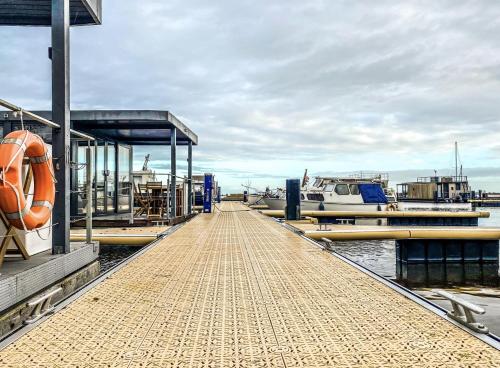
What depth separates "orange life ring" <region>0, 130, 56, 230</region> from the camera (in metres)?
4.31

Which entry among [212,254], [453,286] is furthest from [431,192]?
[212,254]

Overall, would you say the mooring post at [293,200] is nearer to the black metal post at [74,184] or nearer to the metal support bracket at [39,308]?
the black metal post at [74,184]

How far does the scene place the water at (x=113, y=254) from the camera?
8965mm

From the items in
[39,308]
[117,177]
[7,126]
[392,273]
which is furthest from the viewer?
[117,177]

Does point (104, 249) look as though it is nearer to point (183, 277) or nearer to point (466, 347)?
point (183, 277)

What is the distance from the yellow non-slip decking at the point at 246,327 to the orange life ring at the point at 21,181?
1251mm

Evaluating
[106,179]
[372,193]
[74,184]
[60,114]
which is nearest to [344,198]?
[372,193]

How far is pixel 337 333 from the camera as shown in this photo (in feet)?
10.0

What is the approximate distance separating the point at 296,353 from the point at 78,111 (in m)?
12.4

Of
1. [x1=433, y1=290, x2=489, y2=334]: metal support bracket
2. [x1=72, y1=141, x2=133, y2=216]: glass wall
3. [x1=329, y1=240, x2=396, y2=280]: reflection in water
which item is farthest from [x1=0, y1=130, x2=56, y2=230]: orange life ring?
[x1=72, y1=141, x2=133, y2=216]: glass wall

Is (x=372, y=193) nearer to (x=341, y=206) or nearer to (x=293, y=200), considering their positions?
(x=341, y=206)

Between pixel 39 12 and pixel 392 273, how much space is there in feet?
32.4

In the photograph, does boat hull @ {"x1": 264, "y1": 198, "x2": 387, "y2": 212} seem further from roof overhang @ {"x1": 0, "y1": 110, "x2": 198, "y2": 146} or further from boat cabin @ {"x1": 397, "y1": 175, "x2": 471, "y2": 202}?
boat cabin @ {"x1": 397, "y1": 175, "x2": 471, "y2": 202}

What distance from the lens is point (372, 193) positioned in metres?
26.2
